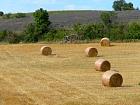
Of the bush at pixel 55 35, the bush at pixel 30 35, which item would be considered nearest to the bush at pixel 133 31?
the bush at pixel 55 35

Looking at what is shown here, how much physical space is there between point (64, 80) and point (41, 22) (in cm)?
3821

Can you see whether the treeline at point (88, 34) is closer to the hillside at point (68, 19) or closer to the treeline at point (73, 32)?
the treeline at point (73, 32)

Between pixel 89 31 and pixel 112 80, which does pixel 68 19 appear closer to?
pixel 89 31

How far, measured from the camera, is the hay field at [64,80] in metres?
17.2

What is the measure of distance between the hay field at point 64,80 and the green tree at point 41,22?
19.5 m

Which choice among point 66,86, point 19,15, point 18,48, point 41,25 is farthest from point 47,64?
point 19,15

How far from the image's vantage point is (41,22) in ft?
198

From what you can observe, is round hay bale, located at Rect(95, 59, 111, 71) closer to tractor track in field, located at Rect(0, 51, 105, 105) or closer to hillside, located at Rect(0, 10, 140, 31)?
tractor track in field, located at Rect(0, 51, 105, 105)

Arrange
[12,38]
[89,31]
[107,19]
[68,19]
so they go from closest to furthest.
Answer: [89,31] < [12,38] < [107,19] < [68,19]

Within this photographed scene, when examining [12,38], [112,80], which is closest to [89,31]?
[12,38]

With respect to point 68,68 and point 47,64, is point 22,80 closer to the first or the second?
point 68,68

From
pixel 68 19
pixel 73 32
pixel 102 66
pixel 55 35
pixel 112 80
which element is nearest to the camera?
pixel 112 80

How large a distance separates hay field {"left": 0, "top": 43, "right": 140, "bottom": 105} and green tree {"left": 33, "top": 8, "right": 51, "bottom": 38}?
19.5 meters

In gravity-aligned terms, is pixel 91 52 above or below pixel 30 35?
below
